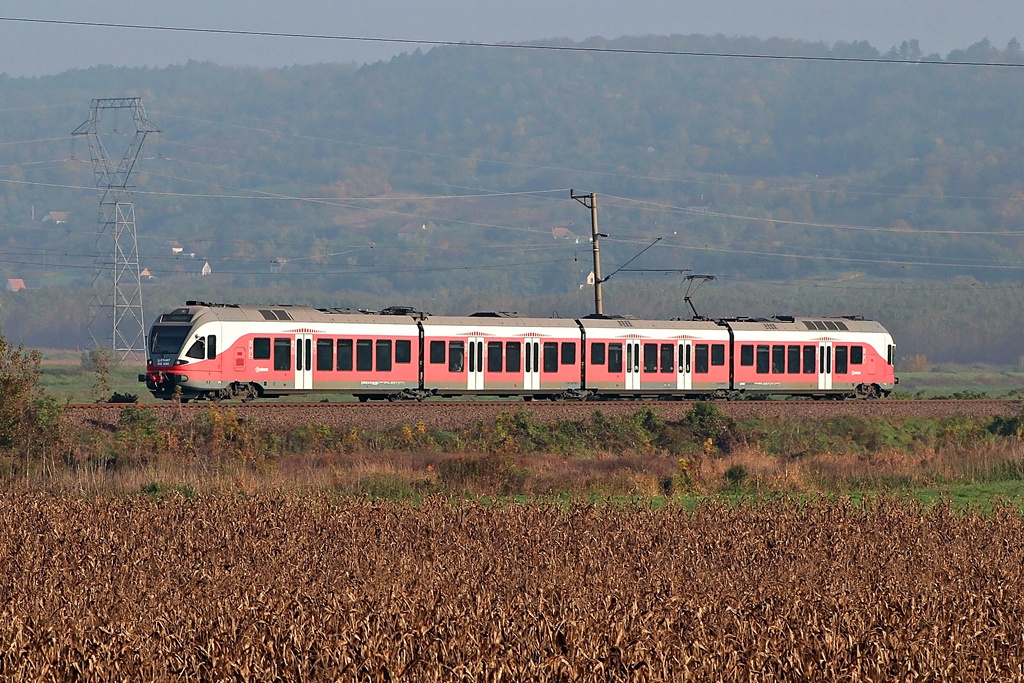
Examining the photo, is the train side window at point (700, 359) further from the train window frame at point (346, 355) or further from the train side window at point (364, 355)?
the train window frame at point (346, 355)

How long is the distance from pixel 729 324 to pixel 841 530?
32.3 metres

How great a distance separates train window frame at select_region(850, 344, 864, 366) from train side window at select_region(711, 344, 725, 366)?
584cm

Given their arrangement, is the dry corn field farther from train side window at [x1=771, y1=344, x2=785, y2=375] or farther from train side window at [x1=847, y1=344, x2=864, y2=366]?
train side window at [x1=847, y1=344, x2=864, y2=366]

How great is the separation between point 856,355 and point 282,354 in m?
22.6

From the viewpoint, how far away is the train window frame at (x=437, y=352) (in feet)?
143

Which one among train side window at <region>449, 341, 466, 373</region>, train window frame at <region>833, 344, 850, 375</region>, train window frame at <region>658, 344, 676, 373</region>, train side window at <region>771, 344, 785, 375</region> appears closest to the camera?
train side window at <region>449, 341, 466, 373</region>

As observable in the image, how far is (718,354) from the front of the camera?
49.0 metres

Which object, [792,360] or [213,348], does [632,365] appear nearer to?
[792,360]

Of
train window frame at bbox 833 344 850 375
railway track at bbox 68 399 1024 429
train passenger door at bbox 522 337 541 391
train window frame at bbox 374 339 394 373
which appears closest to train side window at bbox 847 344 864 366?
train window frame at bbox 833 344 850 375

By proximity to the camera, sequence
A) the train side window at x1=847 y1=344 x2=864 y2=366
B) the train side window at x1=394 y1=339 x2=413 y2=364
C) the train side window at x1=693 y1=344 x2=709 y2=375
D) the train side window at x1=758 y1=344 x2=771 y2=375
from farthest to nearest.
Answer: the train side window at x1=847 y1=344 x2=864 y2=366 → the train side window at x1=758 y1=344 x2=771 y2=375 → the train side window at x1=693 y1=344 x2=709 y2=375 → the train side window at x1=394 y1=339 x2=413 y2=364

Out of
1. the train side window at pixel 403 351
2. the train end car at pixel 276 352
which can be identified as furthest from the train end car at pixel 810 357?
the train end car at pixel 276 352

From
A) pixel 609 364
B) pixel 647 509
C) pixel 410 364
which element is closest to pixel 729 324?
pixel 609 364

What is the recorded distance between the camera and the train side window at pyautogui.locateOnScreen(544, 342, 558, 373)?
45594 mm

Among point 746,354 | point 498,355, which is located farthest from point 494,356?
point 746,354
